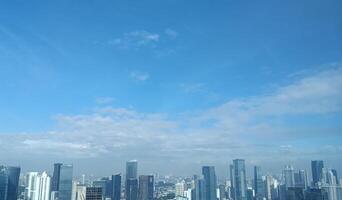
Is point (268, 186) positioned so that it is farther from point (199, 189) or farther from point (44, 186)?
point (44, 186)

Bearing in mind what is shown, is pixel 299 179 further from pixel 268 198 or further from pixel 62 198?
pixel 62 198

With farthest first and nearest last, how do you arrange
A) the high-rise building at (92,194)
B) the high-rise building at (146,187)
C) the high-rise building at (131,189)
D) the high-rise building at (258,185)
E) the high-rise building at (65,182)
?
1. the high-rise building at (146,187)
2. the high-rise building at (131,189)
3. the high-rise building at (258,185)
4. the high-rise building at (65,182)
5. the high-rise building at (92,194)

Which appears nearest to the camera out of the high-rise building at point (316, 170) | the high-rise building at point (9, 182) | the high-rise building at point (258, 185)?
the high-rise building at point (9, 182)

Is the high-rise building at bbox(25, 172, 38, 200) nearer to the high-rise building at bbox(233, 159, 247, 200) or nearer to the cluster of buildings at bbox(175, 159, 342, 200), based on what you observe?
the cluster of buildings at bbox(175, 159, 342, 200)

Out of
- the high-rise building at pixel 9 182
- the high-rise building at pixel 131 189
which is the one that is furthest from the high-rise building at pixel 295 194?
the high-rise building at pixel 9 182

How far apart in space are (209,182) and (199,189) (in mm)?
1192

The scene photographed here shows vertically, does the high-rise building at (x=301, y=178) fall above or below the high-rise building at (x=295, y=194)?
above

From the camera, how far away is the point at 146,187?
3656 centimetres

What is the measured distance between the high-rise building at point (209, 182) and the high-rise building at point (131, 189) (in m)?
6.47

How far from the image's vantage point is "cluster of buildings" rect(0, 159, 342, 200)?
28.8 metres

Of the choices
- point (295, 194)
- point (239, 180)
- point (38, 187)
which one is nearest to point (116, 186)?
point (38, 187)

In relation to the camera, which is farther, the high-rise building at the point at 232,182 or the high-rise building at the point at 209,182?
the high-rise building at the point at 232,182

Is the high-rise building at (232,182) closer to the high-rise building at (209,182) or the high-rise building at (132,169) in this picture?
the high-rise building at (209,182)

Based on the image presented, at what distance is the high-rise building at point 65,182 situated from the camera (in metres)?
31.7
